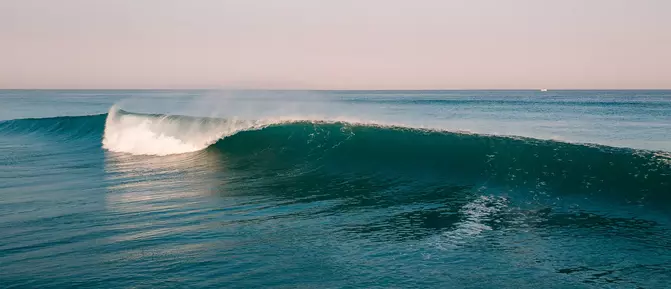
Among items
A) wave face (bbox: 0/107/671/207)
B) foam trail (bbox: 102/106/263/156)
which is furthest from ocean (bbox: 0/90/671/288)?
foam trail (bbox: 102/106/263/156)

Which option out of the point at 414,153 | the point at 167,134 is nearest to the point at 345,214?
the point at 414,153

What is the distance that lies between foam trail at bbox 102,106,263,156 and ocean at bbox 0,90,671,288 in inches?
36.1

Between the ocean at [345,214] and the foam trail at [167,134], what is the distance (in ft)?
3.01

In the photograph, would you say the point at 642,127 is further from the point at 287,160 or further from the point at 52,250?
the point at 52,250

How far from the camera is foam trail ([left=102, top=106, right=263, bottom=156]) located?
725 inches

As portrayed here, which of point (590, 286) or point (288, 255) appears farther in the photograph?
point (288, 255)

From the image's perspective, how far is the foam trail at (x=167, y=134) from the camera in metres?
18.4

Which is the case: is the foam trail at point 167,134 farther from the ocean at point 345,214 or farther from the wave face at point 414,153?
the ocean at point 345,214

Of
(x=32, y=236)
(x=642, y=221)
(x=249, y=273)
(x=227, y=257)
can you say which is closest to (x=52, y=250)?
(x=32, y=236)

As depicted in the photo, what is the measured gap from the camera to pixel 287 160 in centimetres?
1498

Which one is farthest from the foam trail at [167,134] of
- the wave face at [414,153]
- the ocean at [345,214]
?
the ocean at [345,214]

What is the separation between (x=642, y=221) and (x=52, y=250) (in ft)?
26.2

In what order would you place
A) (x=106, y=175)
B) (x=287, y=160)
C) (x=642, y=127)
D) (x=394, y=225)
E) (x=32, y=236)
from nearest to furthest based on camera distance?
(x=32, y=236)
(x=394, y=225)
(x=106, y=175)
(x=287, y=160)
(x=642, y=127)

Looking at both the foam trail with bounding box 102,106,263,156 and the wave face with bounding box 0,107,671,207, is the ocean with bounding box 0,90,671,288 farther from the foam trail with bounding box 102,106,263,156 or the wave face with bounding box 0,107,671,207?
the foam trail with bounding box 102,106,263,156
